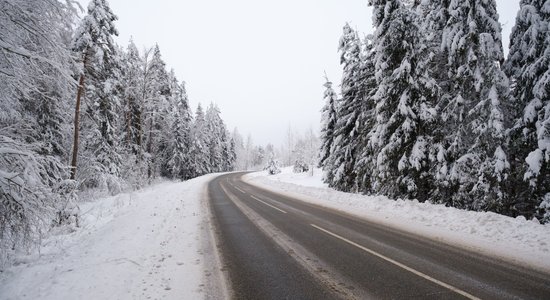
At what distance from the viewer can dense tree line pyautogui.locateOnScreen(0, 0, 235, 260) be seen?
5297mm

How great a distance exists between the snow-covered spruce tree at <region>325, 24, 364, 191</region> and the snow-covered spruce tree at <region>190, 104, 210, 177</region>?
2895 cm

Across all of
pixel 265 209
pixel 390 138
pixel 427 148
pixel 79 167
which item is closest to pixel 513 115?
pixel 427 148

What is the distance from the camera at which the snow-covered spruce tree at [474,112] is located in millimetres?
11883

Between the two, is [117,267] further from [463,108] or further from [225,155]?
[225,155]

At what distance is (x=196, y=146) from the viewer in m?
47.5

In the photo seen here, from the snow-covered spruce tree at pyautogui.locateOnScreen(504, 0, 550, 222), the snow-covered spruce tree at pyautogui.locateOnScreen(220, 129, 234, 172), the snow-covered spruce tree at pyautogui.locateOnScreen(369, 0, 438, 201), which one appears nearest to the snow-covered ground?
the snow-covered spruce tree at pyautogui.locateOnScreen(369, 0, 438, 201)

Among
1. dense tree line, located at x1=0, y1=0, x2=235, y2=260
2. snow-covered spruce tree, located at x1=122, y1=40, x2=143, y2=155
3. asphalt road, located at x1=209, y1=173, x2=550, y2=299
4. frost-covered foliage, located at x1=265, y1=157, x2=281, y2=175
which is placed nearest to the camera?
asphalt road, located at x1=209, y1=173, x2=550, y2=299

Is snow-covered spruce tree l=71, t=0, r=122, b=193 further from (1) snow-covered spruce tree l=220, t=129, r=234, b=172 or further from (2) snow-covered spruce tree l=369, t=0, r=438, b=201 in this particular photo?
(1) snow-covered spruce tree l=220, t=129, r=234, b=172

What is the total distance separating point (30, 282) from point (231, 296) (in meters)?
4.18

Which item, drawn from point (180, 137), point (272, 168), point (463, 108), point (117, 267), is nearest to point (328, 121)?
point (463, 108)

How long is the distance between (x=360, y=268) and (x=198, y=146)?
44244 mm

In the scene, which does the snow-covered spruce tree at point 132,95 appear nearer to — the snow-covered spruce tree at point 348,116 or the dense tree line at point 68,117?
the dense tree line at point 68,117

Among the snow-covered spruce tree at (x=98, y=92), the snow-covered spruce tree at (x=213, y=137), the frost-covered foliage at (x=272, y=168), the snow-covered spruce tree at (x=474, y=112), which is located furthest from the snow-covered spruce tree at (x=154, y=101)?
the snow-covered spruce tree at (x=474, y=112)

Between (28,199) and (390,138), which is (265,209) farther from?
(28,199)
